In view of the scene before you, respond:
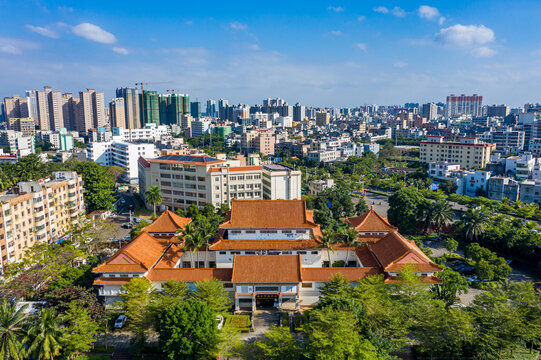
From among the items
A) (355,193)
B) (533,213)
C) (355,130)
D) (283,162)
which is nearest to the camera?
(533,213)

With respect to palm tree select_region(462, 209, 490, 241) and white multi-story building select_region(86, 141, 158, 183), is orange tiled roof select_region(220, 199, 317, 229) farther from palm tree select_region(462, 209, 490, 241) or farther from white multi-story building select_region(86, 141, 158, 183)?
white multi-story building select_region(86, 141, 158, 183)

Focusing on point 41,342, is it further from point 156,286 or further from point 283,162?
point 283,162

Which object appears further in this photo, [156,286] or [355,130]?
[355,130]

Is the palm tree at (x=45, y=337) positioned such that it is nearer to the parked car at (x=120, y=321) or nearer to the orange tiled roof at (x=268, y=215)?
the parked car at (x=120, y=321)

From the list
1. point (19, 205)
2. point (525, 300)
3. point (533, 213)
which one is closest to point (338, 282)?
point (525, 300)

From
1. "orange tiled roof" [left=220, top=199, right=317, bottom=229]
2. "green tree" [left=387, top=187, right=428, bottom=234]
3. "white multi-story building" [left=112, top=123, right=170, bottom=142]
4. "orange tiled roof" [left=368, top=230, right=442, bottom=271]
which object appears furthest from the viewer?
"white multi-story building" [left=112, top=123, right=170, bottom=142]

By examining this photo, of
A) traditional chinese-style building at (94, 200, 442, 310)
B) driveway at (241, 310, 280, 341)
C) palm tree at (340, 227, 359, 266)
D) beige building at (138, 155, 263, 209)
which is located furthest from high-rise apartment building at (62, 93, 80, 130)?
driveway at (241, 310, 280, 341)

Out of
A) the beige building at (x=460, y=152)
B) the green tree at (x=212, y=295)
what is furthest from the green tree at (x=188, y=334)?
the beige building at (x=460, y=152)
